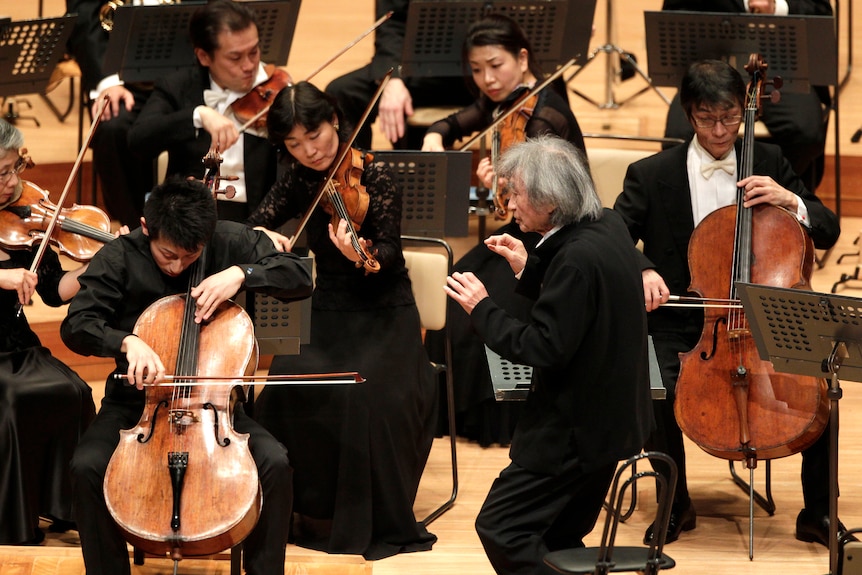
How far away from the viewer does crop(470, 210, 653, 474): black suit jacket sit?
266cm

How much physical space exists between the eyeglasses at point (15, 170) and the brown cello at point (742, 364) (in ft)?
5.73

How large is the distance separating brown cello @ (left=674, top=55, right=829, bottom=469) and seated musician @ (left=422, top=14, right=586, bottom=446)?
0.74 m

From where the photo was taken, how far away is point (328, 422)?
3541 mm

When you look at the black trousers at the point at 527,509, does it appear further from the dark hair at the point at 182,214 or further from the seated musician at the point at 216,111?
the seated musician at the point at 216,111

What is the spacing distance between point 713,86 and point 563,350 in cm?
119

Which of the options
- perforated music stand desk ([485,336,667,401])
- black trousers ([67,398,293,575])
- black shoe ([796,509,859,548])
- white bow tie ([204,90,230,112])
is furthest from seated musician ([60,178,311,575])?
black shoe ([796,509,859,548])

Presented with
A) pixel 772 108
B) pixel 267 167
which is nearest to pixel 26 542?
pixel 267 167

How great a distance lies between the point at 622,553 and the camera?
7.88 feet

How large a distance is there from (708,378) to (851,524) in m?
0.66

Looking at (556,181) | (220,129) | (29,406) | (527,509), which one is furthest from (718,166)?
(29,406)

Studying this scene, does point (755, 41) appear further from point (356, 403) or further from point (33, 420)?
point (33, 420)

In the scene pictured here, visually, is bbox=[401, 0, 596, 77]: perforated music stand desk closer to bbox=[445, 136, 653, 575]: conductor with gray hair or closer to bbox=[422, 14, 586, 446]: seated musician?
bbox=[422, 14, 586, 446]: seated musician

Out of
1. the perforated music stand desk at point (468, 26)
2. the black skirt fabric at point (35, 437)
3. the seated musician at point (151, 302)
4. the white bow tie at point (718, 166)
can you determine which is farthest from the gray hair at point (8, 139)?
the white bow tie at point (718, 166)

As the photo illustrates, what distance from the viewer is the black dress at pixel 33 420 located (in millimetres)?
3359
